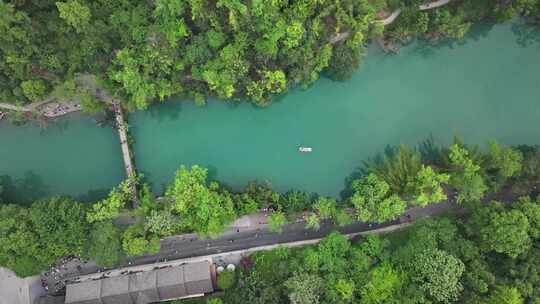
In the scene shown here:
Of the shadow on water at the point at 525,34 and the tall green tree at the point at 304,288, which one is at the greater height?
the shadow on water at the point at 525,34

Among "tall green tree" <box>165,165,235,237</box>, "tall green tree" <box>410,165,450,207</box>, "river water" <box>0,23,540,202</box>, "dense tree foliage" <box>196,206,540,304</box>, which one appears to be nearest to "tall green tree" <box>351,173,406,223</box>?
"tall green tree" <box>410,165,450,207</box>

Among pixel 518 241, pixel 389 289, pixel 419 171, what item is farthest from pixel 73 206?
pixel 518 241

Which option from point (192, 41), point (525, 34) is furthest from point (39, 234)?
point (525, 34)

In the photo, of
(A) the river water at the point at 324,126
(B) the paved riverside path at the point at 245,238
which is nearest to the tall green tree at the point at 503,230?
(B) the paved riverside path at the point at 245,238

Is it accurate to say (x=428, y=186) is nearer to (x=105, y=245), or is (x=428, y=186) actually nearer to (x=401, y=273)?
(x=401, y=273)

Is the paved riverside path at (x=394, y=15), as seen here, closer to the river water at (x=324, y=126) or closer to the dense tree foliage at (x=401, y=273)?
the river water at (x=324, y=126)

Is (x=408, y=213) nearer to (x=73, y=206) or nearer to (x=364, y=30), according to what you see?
(x=364, y=30)

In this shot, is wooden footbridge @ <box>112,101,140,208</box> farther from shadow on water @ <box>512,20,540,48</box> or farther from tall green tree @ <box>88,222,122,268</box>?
shadow on water @ <box>512,20,540,48</box>

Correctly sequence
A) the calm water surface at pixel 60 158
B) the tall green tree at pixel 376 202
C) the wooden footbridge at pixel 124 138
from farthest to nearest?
the calm water surface at pixel 60 158 → the wooden footbridge at pixel 124 138 → the tall green tree at pixel 376 202

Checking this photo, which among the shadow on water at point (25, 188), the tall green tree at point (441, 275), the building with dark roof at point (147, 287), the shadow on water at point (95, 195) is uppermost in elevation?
Answer: the shadow on water at point (25, 188)
